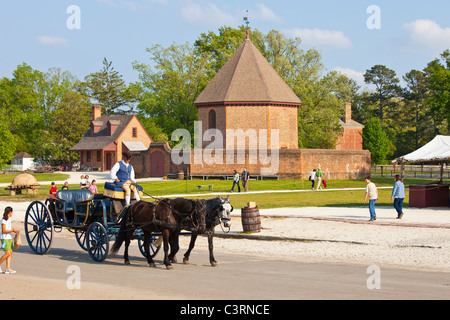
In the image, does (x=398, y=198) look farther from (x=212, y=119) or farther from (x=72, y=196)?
(x=212, y=119)

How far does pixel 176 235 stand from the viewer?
1323 cm

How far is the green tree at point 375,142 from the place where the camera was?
94625 millimetres

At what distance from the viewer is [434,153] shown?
29312mm

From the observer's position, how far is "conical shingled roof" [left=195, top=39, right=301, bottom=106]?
5819cm

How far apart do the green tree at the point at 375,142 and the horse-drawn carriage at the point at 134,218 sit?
8376 cm

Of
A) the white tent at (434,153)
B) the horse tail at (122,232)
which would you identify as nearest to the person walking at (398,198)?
the white tent at (434,153)

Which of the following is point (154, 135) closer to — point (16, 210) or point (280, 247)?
point (16, 210)

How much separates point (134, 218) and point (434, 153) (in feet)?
66.1

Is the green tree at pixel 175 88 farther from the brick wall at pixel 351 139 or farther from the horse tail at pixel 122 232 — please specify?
the horse tail at pixel 122 232

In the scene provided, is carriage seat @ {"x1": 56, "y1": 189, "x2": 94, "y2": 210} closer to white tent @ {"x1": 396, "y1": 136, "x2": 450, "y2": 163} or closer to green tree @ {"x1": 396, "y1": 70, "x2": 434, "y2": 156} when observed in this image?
white tent @ {"x1": 396, "y1": 136, "x2": 450, "y2": 163}

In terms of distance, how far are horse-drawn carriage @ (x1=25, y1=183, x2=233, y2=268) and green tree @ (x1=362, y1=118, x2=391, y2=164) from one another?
275ft

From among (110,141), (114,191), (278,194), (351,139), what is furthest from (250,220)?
(351,139)

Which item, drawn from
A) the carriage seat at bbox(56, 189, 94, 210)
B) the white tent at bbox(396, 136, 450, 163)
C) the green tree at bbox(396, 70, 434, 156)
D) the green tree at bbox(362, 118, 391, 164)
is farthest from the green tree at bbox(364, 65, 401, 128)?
the carriage seat at bbox(56, 189, 94, 210)

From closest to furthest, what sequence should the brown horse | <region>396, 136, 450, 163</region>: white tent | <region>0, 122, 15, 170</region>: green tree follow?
the brown horse
<region>396, 136, 450, 163</region>: white tent
<region>0, 122, 15, 170</region>: green tree
